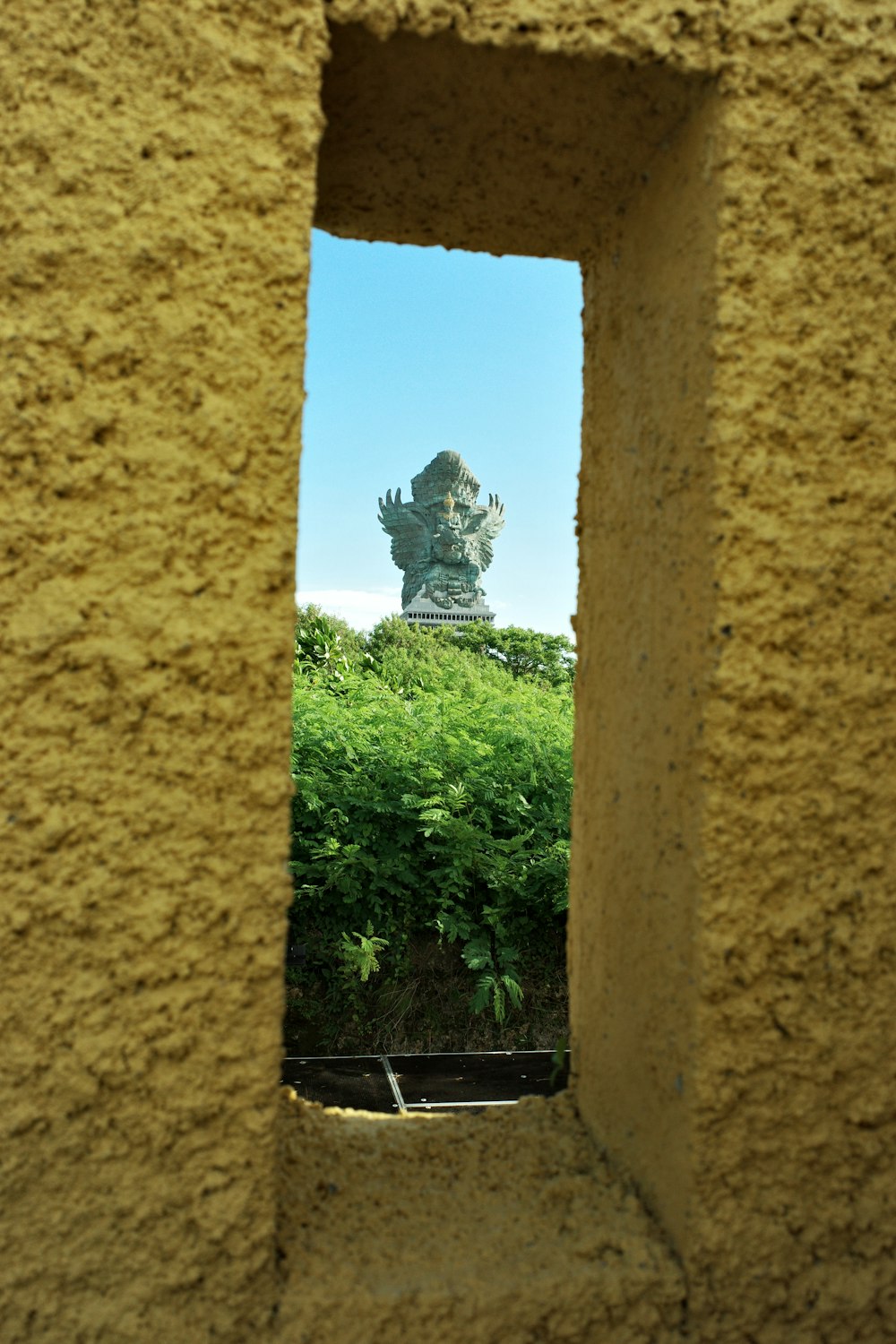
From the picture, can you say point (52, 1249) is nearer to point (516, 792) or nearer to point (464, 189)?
point (464, 189)

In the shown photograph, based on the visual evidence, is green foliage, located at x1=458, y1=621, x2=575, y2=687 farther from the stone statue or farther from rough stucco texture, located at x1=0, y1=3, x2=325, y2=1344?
rough stucco texture, located at x1=0, y1=3, x2=325, y2=1344

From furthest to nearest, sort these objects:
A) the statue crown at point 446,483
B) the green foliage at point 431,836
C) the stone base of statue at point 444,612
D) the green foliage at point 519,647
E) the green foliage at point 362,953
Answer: the stone base of statue at point 444,612
the statue crown at point 446,483
the green foliage at point 519,647
the green foliage at point 431,836
the green foliage at point 362,953

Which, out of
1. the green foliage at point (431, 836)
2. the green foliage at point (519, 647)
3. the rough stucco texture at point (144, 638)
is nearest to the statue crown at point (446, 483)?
the green foliage at point (519, 647)

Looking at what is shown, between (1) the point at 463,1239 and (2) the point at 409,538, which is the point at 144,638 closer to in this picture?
(1) the point at 463,1239

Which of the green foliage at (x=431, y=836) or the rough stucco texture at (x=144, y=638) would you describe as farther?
the green foliage at (x=431, y=836)

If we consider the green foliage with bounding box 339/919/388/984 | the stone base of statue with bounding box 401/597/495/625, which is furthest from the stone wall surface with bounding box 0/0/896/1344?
the stone base of statue with bounding box 401/597/495/625

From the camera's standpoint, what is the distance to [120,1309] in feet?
4.45

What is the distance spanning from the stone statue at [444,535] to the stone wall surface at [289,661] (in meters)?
20.7

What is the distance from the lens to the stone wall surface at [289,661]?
1.33 metres

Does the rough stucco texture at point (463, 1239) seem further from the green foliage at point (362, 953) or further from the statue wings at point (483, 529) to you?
the statue wings at point (483, 529)

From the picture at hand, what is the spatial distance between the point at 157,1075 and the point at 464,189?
1.52m

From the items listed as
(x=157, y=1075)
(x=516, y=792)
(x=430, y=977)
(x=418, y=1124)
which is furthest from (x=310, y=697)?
(x=157, y=1075)

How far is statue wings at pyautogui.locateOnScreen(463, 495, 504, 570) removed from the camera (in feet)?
74.3

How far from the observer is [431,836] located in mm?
4570
